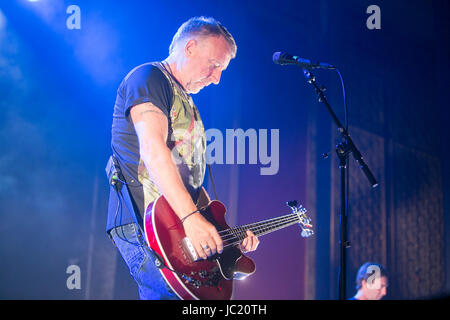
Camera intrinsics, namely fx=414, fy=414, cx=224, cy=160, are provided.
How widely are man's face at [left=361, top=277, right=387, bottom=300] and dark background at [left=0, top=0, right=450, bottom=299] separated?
86 centimetres

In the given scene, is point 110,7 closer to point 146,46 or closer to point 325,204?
point 146,46

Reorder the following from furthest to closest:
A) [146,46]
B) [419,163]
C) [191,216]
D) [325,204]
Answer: [419,163] → [325,204] → [146,46] → [191,216]

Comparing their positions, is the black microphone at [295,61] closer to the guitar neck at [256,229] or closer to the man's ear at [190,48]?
the man's ear at [190,48]

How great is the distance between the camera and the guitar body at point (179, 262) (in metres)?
1.78

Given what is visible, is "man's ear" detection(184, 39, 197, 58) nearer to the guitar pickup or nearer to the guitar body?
the guitar body

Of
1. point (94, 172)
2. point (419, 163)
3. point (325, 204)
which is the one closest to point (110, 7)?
point (94, 172)

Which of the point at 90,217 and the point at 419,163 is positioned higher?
the point at 419,163

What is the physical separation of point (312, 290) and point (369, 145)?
2008 mm

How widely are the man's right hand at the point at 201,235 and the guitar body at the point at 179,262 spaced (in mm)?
46

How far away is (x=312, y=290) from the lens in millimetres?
4402

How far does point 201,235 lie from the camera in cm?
181

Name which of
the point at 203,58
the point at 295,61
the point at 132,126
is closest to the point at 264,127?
the point at 295,61

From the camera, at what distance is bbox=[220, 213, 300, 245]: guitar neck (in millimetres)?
2096
